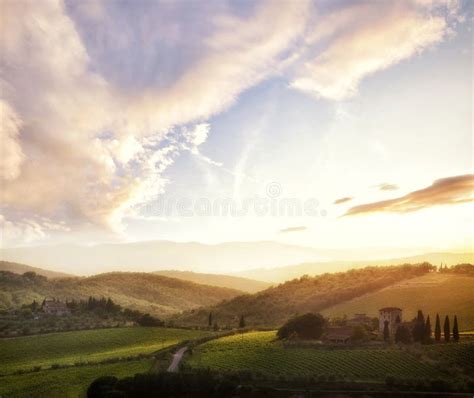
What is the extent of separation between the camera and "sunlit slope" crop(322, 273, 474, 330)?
77.9 meters

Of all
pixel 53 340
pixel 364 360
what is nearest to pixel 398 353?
pixel 364 360

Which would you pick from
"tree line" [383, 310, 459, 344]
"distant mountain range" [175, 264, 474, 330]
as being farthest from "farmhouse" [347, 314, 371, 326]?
"distant mountain range" [175, 264, 474, 330]

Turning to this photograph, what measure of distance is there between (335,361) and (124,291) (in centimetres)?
13260

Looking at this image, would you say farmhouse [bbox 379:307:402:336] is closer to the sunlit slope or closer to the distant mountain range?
the distant mountain range

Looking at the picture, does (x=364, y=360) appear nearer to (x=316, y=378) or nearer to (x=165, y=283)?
(x=316, y=378)

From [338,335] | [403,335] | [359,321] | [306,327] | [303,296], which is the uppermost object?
[303,296]

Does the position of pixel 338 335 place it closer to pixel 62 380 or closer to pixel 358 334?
pixel 358 334

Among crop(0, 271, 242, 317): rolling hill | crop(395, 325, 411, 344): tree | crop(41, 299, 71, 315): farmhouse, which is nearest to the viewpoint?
crop(395, 325, 411, 344): tree

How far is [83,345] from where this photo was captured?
235 ft

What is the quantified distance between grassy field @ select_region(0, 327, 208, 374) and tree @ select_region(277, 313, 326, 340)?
1843cm

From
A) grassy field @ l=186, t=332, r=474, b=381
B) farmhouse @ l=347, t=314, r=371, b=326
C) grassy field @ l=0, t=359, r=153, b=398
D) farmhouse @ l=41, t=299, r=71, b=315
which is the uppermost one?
farmhouse @ l=41, t=299, r=71, b=315

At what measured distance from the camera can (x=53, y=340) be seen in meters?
73.8

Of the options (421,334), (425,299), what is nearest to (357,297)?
(425,299)

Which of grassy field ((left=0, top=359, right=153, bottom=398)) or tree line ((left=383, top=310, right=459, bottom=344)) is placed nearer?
grassy field ((left=0, top=359, right=153, bottom=398))
